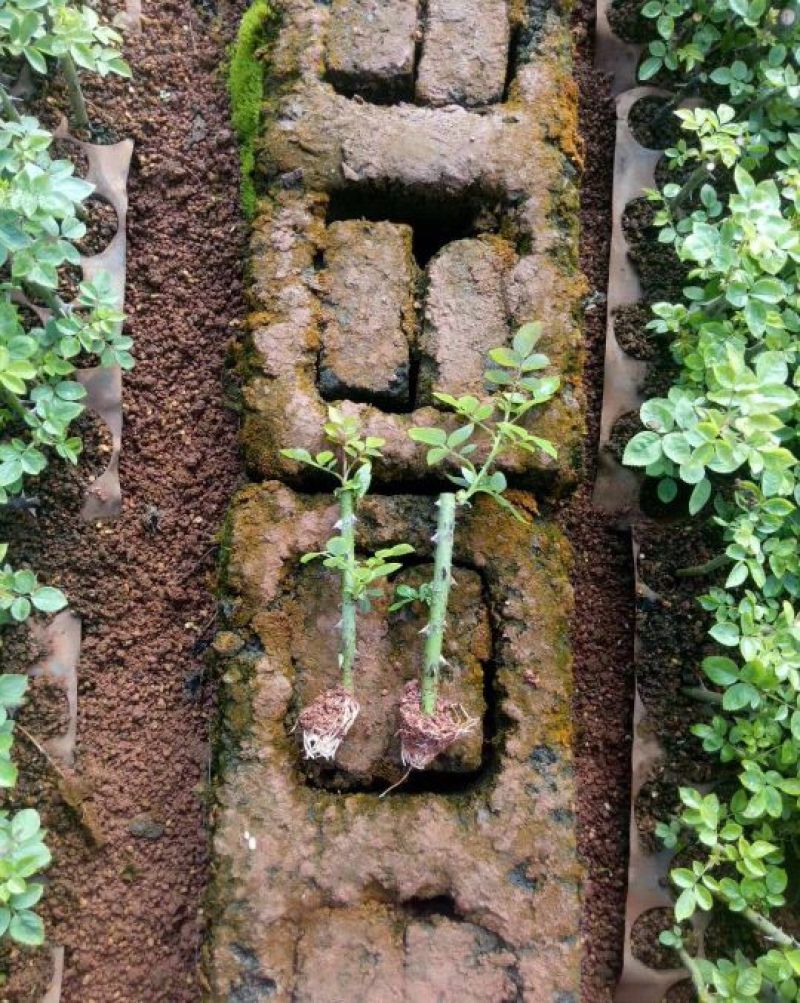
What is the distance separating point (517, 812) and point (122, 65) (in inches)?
84.8

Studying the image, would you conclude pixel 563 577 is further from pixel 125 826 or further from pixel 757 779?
pixel 125 826

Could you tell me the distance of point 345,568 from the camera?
2105mm

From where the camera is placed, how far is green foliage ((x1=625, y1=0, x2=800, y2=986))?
217cm

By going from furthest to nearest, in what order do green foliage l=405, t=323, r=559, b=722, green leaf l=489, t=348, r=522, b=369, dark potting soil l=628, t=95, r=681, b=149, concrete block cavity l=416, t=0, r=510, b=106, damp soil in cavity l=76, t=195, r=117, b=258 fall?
dark potting soil l=628, t=95, r=681, b=149 → damp soil in cavity l=76, t=195, r=117, b=258 → concrete block cavity l=416, t=0, r=510, b=106 → green leaf l=489, t=348, r=522, b=369 → green foliage l=405, t=323, r=559, b=722

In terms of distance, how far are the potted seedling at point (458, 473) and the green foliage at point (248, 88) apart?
101cm

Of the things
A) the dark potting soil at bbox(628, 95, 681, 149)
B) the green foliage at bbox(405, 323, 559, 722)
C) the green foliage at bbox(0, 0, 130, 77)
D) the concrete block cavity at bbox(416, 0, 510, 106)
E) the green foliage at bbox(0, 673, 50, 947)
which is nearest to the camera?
the green foliage at bbox(0, 673, 50, 947)

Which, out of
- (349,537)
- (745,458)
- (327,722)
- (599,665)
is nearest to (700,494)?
(745,458)

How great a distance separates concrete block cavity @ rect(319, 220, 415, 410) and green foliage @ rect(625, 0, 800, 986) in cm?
62

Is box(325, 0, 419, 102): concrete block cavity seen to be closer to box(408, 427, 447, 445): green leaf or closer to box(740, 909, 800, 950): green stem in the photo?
box(408, 427, 447, 445): green leaf

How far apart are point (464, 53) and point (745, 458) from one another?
4.38ft

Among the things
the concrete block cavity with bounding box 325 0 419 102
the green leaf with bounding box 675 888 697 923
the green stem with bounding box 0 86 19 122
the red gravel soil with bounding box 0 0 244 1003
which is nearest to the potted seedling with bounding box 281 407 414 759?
the red gravel soil with bounding box 0 0 244 1003

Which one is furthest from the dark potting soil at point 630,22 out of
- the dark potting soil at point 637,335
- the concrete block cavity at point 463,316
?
the concrete block cavity at point 463,316

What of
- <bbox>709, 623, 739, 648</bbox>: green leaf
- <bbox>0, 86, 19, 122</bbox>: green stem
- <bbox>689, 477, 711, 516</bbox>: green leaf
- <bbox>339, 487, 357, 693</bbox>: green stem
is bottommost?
<bbox>709, 623, 739, 648</bbox>: green leaf

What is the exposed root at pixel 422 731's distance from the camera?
6.89ft
